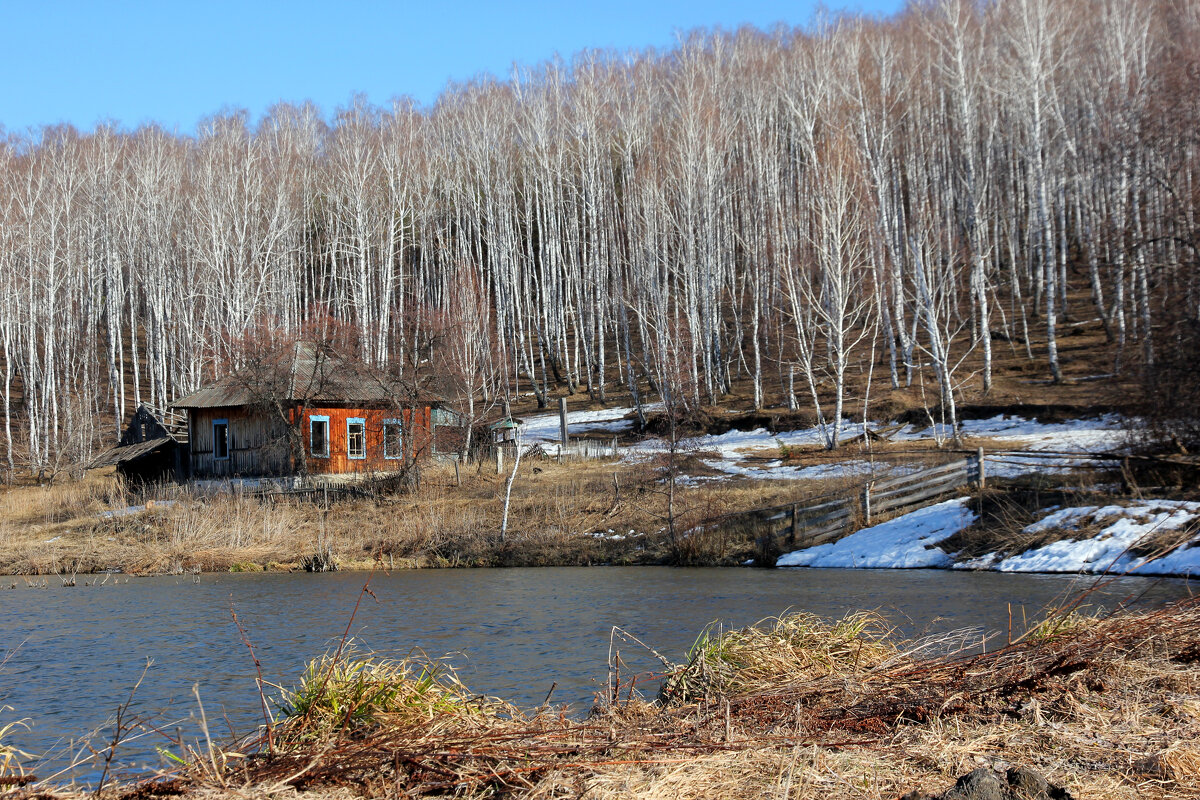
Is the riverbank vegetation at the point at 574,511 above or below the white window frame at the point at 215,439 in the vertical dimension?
below

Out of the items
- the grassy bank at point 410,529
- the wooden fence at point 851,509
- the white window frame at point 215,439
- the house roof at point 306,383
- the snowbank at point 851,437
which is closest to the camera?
the wooden fence at point 851,509

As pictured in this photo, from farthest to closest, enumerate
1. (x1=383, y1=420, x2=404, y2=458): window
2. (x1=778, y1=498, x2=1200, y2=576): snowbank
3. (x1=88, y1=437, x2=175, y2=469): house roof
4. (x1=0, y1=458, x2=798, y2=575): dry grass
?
(x1=88, y1=437, x2=175, y2=469): house roof → (x1=383, y1=420, x2=404, y2=458): window → (x1=0, y1=458, x2=798, y2=575): dry grass → (x1=778, y1=498, x2=1200, y2=576): snowbank

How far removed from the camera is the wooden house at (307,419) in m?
32.2

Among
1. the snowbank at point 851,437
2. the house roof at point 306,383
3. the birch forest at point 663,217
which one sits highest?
the birch forest at point 663,217

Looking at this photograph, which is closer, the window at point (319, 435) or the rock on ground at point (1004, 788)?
the rock on ground at point (1004, 788)

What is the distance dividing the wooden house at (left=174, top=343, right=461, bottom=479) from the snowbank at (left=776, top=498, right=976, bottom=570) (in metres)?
14.7

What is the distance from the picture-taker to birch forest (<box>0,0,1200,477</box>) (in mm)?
35406

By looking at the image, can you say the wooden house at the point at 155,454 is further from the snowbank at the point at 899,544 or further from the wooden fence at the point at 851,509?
the snowbank at the point at 899,544

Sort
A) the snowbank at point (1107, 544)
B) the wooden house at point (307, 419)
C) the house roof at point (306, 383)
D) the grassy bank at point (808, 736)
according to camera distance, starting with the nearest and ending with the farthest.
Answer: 1. the grassy bank at point (808, 736)
2. the snowbank at point (1107, 544)
3. the house roof at point (306, 383)
4. the wooden house at point (307, 419)

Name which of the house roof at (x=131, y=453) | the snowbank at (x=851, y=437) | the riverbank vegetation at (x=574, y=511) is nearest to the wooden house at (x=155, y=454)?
the house roof at (x=131, y=453)

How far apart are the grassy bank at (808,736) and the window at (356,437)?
28682 mm

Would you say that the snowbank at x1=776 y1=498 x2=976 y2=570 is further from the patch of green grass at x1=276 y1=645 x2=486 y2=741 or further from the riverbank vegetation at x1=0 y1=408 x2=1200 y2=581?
the patch of green grass at x1=276 y1=645 x2=486 y2=741

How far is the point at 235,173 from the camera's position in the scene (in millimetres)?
44688

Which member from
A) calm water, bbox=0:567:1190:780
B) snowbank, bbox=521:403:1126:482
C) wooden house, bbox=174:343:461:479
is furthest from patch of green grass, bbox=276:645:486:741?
wooden house, bbox=174:343:461:479
